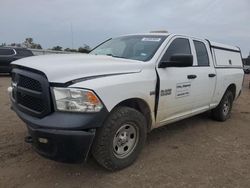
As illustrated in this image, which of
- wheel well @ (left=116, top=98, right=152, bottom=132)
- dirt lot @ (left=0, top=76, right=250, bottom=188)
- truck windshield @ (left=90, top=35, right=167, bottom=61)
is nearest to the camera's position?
dirt lot @ (left=0, top=76, right=250, bottom=188)

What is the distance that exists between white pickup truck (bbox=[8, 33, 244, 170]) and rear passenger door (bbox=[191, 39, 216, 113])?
0.09 ft

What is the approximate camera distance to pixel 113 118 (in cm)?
361

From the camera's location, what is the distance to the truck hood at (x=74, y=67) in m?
3.38

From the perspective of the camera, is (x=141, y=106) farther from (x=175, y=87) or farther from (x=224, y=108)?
(x=224, y=108)

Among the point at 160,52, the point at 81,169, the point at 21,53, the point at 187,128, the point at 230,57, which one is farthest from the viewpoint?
the point at 21,53

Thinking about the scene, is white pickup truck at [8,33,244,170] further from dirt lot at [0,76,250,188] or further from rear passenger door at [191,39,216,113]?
dirt lot at [0,76,250,188]

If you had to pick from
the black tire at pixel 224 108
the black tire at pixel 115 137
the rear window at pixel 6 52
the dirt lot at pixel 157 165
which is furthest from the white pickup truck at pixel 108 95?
the rear window at pixel 6 52

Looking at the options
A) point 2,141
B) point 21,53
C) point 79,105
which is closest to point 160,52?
point 79,105

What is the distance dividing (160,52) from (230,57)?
3263 millimetres

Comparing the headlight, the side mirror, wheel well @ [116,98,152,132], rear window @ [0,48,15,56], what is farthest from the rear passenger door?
rear window @ [0,48,15,56]

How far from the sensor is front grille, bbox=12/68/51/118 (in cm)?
334

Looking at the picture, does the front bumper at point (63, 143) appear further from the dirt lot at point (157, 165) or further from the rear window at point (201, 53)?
the rear window at point (201, 53)

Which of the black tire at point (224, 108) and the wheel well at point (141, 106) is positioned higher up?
the wheel well at point (141, 106)

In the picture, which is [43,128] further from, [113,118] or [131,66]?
[131,66]
